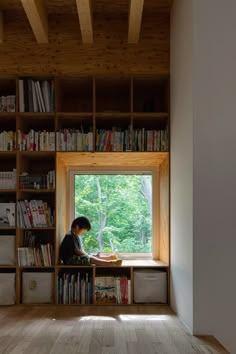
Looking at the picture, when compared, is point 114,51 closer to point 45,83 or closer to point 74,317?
point 45,83

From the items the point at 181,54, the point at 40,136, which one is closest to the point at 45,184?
the point at 40,136

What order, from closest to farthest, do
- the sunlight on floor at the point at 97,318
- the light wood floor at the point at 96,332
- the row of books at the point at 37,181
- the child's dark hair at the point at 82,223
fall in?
1. the light wood floor at the point at 96,332
2. the sunlight on floor at the point at 97,318
3. the row of books at the point at 37,181
4. the child's dark hair at the point at 82,223

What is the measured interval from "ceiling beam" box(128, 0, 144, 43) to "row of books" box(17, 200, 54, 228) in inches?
80.5

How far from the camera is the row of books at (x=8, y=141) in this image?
5051mm

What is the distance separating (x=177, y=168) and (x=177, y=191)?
8.8 inches

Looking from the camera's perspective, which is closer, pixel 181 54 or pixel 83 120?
pixel 181 54

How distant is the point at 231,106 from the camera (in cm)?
380

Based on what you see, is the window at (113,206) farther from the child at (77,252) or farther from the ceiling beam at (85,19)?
the ceiling beam at (85,19)

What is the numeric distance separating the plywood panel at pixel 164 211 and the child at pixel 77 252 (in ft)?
1.85

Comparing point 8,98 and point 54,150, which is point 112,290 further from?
point 8,98

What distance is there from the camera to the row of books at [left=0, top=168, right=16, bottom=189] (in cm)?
507

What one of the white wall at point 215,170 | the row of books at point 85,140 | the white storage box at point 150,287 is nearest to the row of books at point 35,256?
the white storage box at point 150,287

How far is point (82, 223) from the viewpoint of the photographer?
5.24 m

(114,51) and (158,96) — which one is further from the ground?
(114,51)
